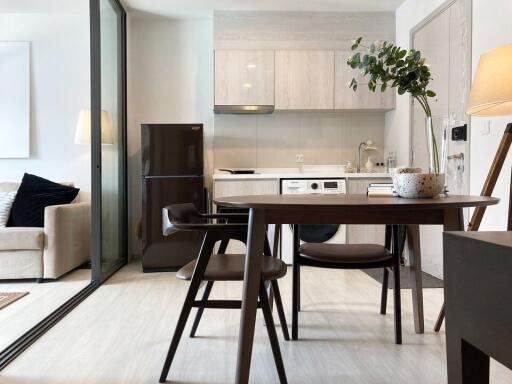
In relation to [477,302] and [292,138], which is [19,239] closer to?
[292,138]

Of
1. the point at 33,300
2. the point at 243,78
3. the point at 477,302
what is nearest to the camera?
the point at 477,302

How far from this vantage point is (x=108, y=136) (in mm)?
3779

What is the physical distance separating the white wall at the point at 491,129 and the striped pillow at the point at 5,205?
373cm

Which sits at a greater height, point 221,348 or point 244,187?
point 244,187

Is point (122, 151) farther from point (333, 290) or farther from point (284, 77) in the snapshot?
point (333, 290)

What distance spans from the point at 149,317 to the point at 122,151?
2.17 metres

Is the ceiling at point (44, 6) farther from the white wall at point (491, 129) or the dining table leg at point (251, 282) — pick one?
the dining table leg at point (251, 282)

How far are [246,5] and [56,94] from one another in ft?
6.98

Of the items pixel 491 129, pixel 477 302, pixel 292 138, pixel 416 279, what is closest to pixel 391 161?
pixel 292 138

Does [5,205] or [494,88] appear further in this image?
[5,205]

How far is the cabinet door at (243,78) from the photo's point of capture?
4.36 metres

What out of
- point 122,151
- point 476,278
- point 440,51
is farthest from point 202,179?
point 476,278

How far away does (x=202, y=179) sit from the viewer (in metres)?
4.11

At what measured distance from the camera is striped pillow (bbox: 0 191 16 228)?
3721 mm
